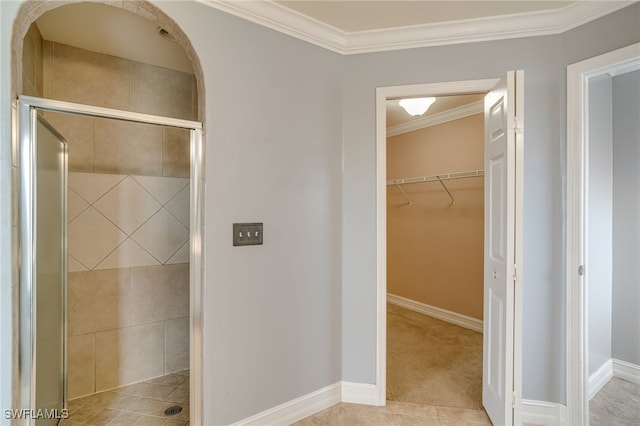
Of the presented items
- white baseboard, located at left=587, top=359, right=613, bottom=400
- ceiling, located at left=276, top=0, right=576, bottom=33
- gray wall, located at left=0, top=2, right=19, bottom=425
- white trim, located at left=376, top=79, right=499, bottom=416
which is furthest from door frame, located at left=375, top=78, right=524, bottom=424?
gray wall, located at left=0, top=2, right=19, bottom=425

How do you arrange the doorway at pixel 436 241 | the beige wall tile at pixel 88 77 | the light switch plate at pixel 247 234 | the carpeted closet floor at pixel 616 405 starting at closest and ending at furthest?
the light switch plate at pixel 247 234, the carpeted closet floor at pixel 616 405, the beige wall tile at pixel 88 77, the doorway at pixel 436 241

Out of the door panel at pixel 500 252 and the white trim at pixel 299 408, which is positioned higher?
the door panel at pixel 500 252

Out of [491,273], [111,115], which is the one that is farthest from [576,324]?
[111,115]

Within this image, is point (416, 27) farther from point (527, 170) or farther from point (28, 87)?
point (28, 87)

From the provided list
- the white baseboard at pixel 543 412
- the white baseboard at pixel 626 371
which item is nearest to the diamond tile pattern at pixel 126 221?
the white baseboard at pixel 543 412

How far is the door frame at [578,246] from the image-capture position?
182 cm

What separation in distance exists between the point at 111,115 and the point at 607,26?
103 inches

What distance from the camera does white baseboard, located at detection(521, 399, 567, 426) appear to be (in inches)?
75.3

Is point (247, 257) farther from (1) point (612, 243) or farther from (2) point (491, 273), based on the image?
(1) point (612, 243)

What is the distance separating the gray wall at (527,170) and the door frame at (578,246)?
61 mm

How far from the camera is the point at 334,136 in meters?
2.15

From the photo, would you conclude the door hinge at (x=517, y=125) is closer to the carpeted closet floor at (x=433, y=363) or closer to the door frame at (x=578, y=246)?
the door frame at (x=578, y=246)

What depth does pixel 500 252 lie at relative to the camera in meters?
1.83

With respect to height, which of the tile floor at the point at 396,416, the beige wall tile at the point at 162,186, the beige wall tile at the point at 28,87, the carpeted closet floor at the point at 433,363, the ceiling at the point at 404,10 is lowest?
the carpeted closet floor at the point at 433,363
